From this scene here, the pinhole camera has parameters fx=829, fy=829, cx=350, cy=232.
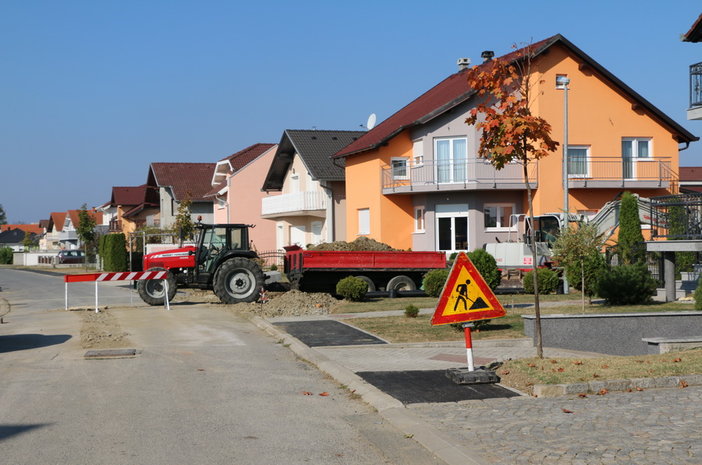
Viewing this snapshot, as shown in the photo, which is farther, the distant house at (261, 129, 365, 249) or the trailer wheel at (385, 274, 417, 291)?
the distant house at (261, 129, 365, 249)

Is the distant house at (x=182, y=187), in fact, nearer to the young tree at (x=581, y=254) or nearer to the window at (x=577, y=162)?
the window at (x=577, y=162)

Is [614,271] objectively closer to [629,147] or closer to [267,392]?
[267,392]

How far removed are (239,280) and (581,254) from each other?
10.3 m

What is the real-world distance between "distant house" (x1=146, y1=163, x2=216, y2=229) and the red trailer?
138 feet

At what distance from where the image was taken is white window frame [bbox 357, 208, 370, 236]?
40.0m

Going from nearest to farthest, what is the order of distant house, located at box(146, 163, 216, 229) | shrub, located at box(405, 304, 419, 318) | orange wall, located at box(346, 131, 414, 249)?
1. shrub, located at box(405, 304, 419, 318)
2. orange wall, located at box(346, 131, 414, 249)
3. distant house, located at box(146, 163, 216, 229)

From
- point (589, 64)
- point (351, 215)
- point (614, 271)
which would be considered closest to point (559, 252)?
point (614, 271)

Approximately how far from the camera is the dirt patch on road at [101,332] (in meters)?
15.7

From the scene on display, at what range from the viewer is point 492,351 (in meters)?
14.2

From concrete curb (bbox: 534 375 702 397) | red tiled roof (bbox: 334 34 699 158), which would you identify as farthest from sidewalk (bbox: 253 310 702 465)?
red tiled roof (bbox: 334 34 699 158)

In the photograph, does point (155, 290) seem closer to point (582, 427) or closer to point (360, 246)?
point (360, 246)

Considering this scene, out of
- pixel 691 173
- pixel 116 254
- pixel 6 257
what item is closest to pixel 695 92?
pixel 116 254

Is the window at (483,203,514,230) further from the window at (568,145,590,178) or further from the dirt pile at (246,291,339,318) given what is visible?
the dirt pile at (246,291,339,318)

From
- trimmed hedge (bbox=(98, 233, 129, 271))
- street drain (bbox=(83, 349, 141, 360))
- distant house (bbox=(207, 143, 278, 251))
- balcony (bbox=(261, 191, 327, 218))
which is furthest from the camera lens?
distant house (bbox=(207, 143, 278, 251))
